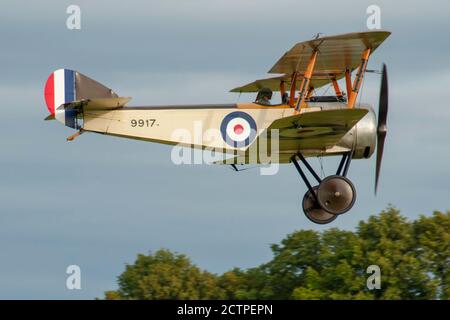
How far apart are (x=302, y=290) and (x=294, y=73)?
54.5ft

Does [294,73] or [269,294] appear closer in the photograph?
[294,73]

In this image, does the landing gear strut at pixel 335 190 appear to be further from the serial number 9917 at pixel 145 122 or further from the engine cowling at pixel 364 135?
the serial number 9917 at pixel 145 122

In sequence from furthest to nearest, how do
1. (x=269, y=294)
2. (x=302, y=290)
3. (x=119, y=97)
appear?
(x=269, y=294) → (x=302, y=290) → (x=119, y=97)

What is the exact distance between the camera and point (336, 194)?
55.8ft

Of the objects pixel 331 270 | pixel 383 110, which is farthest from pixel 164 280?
pixel 383 110

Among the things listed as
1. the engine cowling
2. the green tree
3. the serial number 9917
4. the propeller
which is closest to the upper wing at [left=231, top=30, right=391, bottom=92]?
the propeller

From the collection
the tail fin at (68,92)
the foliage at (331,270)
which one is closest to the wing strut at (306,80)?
the tail fin at (68,92)

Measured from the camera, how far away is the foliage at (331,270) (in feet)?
111

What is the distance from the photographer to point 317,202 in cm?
1706

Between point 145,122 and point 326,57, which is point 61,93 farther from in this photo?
point 326,57

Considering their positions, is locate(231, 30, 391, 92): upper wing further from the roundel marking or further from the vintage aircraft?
Answer: the roundel marking

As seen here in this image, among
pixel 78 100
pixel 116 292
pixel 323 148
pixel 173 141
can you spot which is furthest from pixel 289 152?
pixel 116 292
